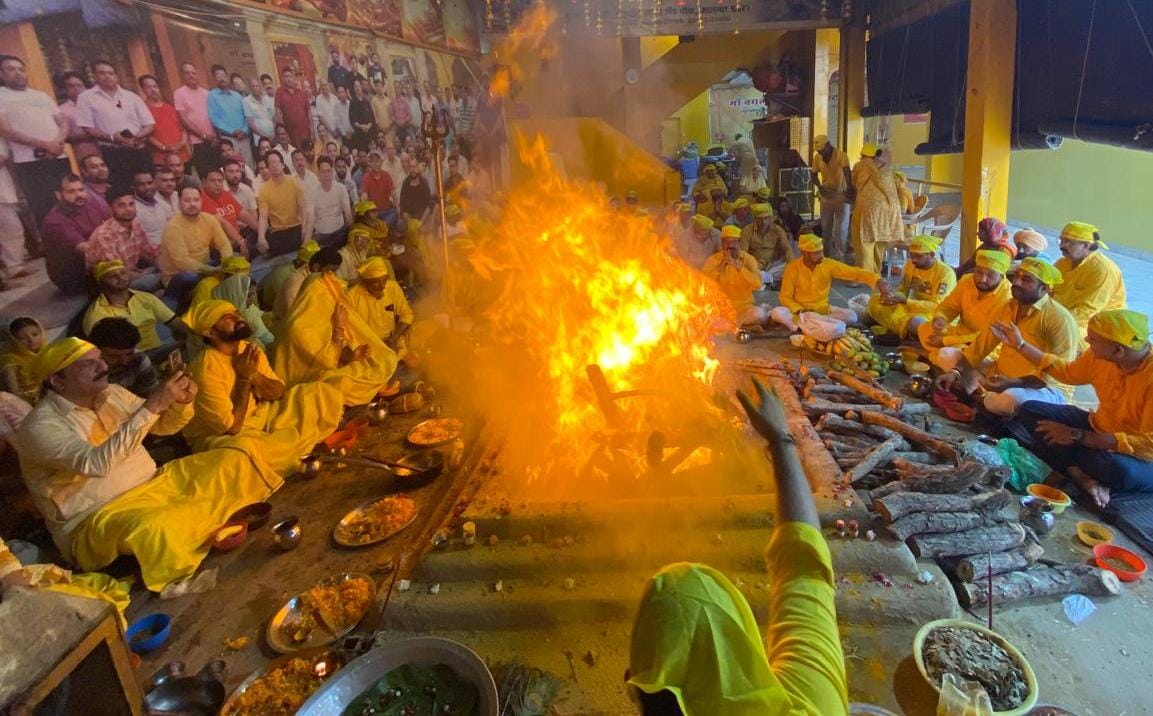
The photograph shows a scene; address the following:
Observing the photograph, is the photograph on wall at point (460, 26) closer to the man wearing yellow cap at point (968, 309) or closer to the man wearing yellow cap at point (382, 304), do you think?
the man wearing yellow cap at point (382, 304)

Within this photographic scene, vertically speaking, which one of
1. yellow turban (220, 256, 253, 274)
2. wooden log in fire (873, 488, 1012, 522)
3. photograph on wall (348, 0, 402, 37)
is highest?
photograph on wall (348, 0, 402, 37)

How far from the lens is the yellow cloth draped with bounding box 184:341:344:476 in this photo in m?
6.01

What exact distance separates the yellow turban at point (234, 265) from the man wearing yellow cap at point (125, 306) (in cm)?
91

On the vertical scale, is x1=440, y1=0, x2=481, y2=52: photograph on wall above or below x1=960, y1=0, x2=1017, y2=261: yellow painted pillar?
above

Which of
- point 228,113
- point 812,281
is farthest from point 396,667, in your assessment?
point 812,281

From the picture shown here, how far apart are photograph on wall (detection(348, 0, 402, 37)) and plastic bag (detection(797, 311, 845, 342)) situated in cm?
874

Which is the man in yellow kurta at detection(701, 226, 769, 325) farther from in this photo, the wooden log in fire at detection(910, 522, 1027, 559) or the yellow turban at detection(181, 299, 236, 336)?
the yellow turban at detection(181, 299, 236, 336)

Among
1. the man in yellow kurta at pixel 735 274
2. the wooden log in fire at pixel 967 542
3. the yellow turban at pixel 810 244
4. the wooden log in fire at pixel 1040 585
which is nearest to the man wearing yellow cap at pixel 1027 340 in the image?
the wooden log in fire at pixel 967 542

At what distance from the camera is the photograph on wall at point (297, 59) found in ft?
29.6

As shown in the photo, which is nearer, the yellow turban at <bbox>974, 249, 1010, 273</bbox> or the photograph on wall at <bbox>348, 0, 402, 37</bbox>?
the yellow turban at <bbox>974, 249, 1010, 273</bbox>

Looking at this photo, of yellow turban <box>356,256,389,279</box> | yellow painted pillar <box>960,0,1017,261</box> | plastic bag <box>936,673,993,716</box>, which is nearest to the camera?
plastic bag <box>936,673,993,716</box>

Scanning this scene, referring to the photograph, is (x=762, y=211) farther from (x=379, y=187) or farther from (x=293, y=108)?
(x=293, y=108)

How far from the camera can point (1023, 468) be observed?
5.61 meters

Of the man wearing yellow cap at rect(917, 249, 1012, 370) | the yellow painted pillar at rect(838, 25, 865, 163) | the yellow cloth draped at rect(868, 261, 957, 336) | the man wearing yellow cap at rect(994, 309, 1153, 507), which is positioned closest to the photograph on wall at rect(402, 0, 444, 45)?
the yellow painted pillar at rect(838, 25, 865, 163)
